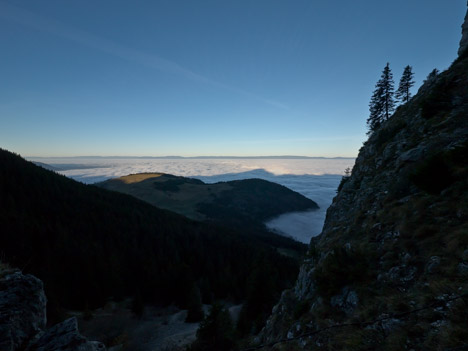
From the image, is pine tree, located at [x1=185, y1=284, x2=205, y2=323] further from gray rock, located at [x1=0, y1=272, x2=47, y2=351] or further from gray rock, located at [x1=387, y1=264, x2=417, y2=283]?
gray rock, located at [x1=387, y1=264, x2=417, y2=283]

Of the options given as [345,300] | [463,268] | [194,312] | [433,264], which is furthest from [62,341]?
[194,312]

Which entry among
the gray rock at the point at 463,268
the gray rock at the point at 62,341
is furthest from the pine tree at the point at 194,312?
the gray rock at the point at 463,268

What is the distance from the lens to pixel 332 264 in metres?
8.86

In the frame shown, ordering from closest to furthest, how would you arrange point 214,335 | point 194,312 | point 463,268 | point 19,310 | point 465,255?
point 463,268 → point 465,255 → point 19,310 → point 214,335 → point 194,312

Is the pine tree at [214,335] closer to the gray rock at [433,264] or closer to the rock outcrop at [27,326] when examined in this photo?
the rock outcrop at [27,326]

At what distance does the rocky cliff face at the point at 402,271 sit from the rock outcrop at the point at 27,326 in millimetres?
7265

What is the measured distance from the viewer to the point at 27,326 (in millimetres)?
7027

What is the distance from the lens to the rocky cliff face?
4637 millimetres

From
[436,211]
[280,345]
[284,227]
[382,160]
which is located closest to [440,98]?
[382,160]

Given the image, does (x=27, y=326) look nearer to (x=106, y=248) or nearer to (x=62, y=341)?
(x=62, y=341)

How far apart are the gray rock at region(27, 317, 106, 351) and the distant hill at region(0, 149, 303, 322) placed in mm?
27148

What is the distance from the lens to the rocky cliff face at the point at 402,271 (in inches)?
183

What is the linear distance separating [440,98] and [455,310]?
1952cm

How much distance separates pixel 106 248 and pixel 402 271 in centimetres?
6052
